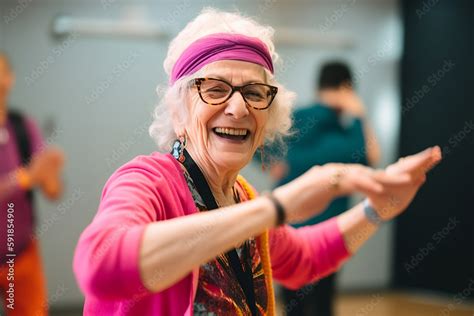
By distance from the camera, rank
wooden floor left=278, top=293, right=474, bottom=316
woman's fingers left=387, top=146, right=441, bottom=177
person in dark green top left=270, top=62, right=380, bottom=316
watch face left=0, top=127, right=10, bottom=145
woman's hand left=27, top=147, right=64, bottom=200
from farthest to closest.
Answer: wooden floor left=278, top=293, right=474, bottom=316 → person in dark green top left=270, top=62, right=380, bottom=316 → woman's hand left=27, top=147, right=64, bottom=200 → watch face left=0, top=127, right=10, bottom=145 → woman's fingers left=387, top=146, right=441, bottom=177

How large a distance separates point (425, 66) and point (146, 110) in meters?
2.51

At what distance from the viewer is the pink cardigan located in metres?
0.95

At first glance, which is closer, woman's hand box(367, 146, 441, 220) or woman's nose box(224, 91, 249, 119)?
woman's hand box(367, 146, 441, 220)

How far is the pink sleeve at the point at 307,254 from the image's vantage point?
1.60 metres

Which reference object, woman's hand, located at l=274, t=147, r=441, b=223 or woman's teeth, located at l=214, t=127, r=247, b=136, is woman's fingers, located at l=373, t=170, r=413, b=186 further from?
woman's teeth, located at l=214, t=127, r=247, b=136

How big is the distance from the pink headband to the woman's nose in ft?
0.27

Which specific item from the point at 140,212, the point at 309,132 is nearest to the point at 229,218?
the point at 140,212

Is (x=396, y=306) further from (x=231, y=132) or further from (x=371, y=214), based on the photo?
(x=231, y=132)

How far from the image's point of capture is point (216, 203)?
1.35 m

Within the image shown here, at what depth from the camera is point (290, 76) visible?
5.04m

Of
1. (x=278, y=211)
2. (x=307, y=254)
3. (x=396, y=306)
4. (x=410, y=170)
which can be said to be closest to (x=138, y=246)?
(x=278, y=211)

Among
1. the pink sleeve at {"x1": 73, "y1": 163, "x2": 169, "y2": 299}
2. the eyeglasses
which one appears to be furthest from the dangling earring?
the pink sleeve at {"x1": 73, "y1": 163, "x2": 169, "y2": 299}

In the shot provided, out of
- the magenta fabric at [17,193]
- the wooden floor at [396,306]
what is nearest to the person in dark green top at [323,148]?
the magenta fabric at [17,193]

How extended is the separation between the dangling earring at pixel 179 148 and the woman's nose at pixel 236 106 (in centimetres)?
14
